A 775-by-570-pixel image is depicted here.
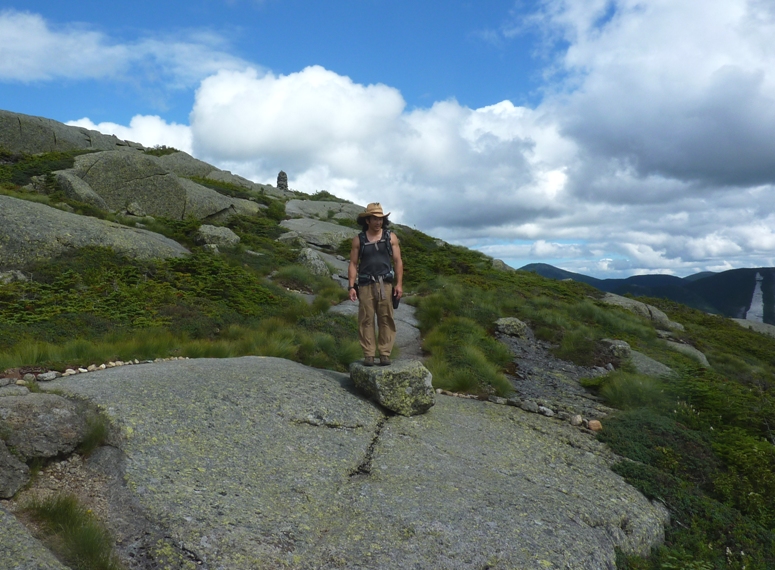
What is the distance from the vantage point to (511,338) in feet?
53.1

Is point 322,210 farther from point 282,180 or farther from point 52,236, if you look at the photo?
point 52,236

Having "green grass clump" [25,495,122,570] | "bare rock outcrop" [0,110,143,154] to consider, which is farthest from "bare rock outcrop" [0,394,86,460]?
"bare rock outcrop" [0,110,143,154]

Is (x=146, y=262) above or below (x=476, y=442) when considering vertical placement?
above

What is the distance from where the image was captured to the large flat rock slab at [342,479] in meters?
4.54

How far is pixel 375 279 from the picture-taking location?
853 cm

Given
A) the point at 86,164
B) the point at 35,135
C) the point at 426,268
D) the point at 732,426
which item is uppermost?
the point at 35,135

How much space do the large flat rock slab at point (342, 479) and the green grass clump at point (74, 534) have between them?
0.48 metres

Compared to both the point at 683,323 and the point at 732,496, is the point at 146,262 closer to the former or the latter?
the point at 732,496

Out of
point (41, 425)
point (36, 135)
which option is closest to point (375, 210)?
point (41, 425)

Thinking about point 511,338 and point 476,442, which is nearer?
point 476,442

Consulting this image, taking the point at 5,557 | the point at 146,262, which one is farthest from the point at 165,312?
the point at 5,557

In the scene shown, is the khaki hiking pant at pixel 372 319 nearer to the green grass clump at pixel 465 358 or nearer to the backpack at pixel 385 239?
the backpack at pixel 385 239

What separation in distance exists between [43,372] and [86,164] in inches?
821

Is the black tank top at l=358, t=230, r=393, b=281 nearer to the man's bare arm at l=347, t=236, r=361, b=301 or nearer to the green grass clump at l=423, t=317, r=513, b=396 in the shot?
the man's bare arm at l=347, t=236, r=361, b=301
